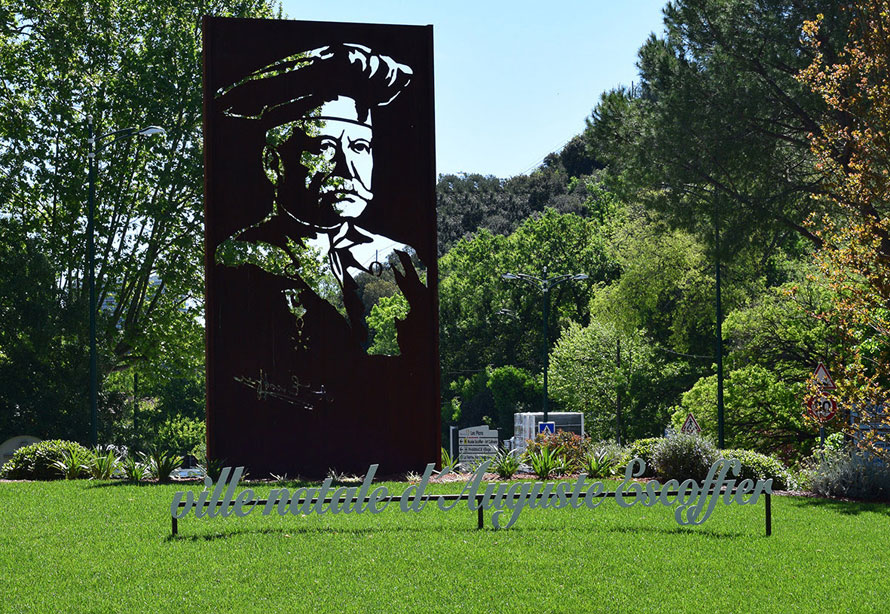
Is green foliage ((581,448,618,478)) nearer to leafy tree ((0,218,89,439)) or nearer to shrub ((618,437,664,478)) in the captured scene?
shrub ((618,437,664,478))

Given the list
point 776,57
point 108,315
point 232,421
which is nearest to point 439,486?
point 232,421

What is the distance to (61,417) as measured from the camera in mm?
27688

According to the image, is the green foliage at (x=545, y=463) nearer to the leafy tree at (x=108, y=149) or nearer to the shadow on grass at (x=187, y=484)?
the shadow on grass at (x=187, y=484)

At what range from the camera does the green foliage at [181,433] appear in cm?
4731

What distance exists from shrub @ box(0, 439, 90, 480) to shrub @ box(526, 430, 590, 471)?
8137mm

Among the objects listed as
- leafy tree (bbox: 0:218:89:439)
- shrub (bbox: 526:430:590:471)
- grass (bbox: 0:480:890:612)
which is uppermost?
leafy tree (bbox: 0:218:89:439)

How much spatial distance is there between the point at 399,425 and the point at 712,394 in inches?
648

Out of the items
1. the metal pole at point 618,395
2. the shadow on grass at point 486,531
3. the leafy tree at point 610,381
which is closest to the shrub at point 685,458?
the shadow on grass at point 486,531

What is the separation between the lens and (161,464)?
17312mm

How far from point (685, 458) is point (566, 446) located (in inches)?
107

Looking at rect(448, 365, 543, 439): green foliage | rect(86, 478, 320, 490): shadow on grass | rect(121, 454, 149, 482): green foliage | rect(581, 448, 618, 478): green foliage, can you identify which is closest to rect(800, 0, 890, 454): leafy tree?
→ rect(581, 448, 618, 478): green foliage

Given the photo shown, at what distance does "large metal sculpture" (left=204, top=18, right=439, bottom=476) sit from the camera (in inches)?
698

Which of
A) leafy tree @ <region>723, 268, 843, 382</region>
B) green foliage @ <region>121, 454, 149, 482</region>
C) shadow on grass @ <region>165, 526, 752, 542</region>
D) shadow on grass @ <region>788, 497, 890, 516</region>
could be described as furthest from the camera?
leafy tree @ <region>723, 268, 843, 382</region>

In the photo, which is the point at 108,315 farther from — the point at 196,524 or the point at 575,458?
the point at 196,524
